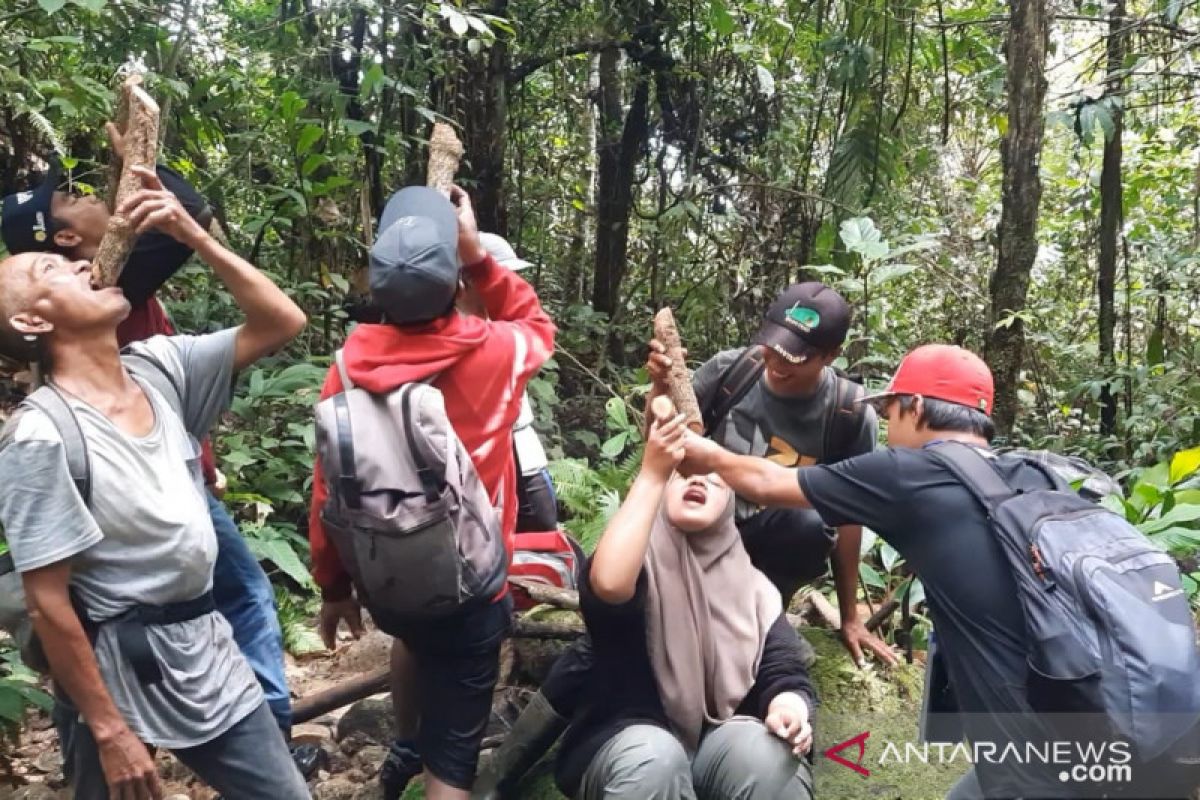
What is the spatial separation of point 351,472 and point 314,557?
44 centimetres

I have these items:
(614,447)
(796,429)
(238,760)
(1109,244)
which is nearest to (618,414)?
(614,447)

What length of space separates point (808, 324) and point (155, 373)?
2050 millimetres

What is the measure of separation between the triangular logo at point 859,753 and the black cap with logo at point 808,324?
1329mm

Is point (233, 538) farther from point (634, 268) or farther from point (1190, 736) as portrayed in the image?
point (634, 268)

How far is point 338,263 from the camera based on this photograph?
259 inches

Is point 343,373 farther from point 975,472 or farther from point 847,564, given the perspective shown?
point 847,564

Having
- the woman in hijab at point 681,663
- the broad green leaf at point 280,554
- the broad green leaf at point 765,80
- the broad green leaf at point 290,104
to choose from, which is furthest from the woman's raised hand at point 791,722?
the broad green leaf at point 765,80

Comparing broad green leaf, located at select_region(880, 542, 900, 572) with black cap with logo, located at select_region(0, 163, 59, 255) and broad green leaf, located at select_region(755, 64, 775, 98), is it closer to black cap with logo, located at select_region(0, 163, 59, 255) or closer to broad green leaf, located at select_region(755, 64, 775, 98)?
black cap with logo, located at select_region(0, 163, 59, 255)

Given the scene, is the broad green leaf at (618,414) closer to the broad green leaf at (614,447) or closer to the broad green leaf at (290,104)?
the broad green leaf at (614,447)

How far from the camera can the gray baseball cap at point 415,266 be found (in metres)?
2.42

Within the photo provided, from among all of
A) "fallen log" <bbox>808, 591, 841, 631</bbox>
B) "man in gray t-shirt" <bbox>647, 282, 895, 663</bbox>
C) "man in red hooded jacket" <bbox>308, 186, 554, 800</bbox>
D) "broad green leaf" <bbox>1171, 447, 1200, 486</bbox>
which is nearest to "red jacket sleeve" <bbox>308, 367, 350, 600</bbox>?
"man in red hooded jacket" <bbox>308, 186, 554, 800</bbox>

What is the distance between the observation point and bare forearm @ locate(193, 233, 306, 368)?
230 cm

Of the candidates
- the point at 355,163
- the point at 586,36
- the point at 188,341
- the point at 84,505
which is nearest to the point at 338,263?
the point at 355,163

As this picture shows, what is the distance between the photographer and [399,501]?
7.59 ft
